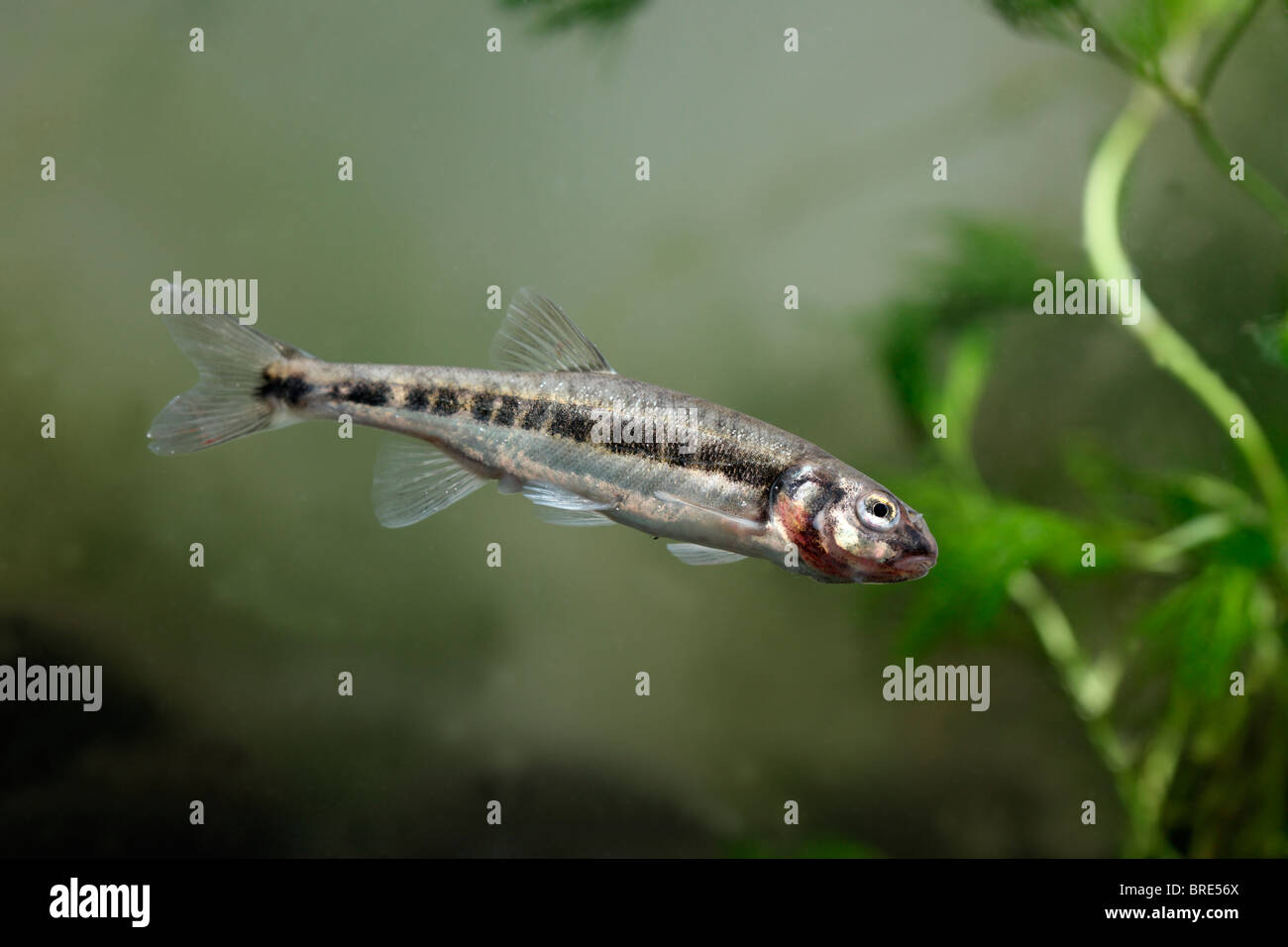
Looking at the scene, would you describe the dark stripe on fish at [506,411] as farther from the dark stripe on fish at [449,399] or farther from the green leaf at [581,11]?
the green leaf at [581,11]

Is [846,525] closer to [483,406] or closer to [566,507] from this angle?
[566,507]

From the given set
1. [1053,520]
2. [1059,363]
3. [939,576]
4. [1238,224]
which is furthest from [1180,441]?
[939,576]

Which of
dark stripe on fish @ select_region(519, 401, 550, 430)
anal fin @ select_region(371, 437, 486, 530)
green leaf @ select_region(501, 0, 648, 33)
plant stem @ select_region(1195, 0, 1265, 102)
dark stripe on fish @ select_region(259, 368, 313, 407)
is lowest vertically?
anal fin @ select_region(371, 437, 486, 530)

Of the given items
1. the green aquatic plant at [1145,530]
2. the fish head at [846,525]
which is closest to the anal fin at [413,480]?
the fish head at [846,525]

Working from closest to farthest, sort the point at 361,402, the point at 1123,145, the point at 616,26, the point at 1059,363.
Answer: the point at 361,402, the point at 1123,145, the point at 616,26, the point at 1059,363

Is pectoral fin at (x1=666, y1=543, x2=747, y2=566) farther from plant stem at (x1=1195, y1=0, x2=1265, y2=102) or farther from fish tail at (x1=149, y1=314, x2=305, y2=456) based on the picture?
plant stem at (x1=1195, y1=0, x2=1265, y2=102)

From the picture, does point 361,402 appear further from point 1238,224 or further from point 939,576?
point 1238,224

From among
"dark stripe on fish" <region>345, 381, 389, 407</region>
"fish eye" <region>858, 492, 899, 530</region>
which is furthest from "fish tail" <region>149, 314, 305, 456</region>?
"fish eye" <region>858, 492, 899, 530</region>
